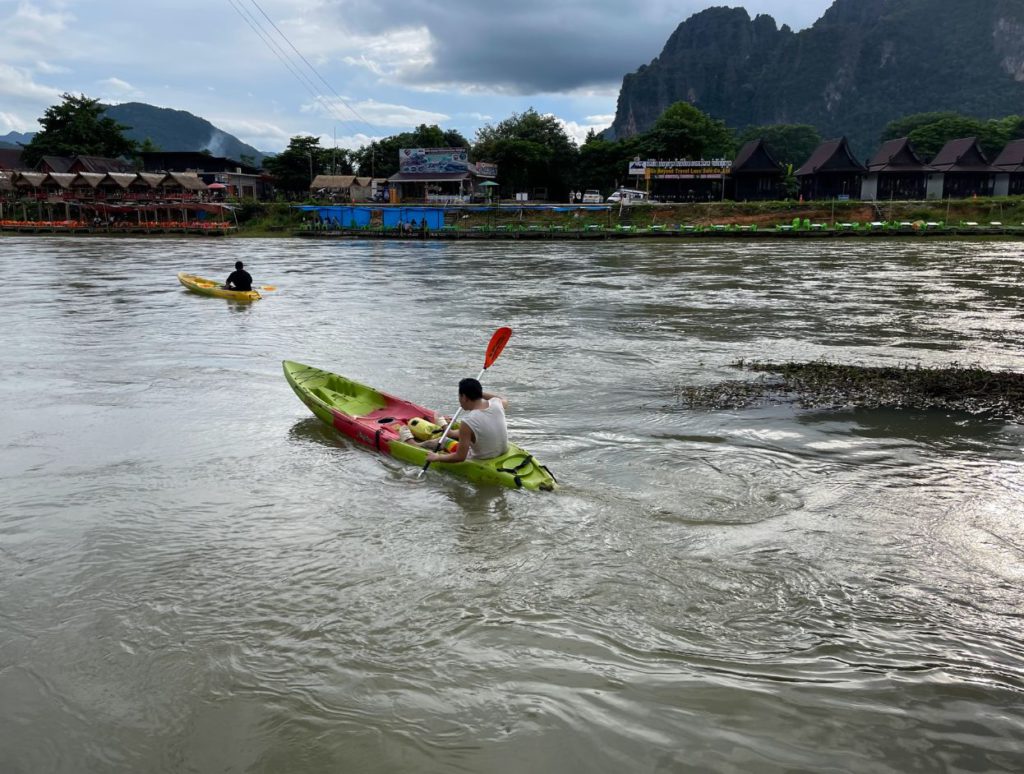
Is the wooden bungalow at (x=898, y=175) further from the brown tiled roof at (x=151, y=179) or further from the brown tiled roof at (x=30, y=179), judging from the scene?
the brown tiled roof at (x=30, y=179)

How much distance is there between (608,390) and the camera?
10.3 meters

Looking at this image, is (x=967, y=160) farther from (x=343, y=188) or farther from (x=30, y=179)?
(x=30, y=179)

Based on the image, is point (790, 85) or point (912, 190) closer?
point (912, 190)

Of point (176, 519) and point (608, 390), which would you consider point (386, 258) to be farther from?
point (176, 519)

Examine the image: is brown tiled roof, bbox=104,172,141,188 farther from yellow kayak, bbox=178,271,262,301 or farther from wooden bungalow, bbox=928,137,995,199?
wooden bungalow, bbox=928,137,995,199

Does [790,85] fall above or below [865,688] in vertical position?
above

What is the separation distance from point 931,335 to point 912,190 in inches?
1769

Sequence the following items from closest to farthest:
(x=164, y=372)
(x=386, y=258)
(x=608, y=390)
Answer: (x=608, y=390)
(x=164, y=372)
(x=386, y=258)

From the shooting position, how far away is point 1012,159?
163ft

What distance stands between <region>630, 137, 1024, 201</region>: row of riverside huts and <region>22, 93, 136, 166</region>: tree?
160ft

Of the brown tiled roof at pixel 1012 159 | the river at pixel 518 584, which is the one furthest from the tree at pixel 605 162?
the river at pixel 518 584

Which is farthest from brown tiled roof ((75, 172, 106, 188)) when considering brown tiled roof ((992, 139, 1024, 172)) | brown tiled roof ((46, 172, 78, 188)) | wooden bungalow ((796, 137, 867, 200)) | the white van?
brown tiled roof ((992, 139, 1024, 172))

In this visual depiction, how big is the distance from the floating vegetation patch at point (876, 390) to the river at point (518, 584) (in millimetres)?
505

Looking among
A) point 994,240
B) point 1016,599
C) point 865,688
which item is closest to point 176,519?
point 865,688
